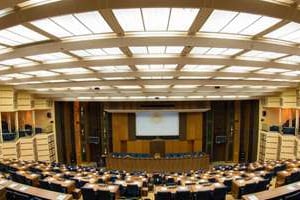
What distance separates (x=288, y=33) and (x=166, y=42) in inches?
119

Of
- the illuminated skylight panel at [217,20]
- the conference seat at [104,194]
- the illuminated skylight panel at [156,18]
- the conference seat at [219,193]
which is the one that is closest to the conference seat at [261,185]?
the conference seat at [219,193]

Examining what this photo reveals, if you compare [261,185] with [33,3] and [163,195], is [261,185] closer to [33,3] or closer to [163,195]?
[163,195]

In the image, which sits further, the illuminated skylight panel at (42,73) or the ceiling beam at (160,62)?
the illuminated skylight panel at (42,73)

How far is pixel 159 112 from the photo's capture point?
24.6 m

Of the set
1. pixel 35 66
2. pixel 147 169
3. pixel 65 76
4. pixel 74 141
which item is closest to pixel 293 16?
pixel 35 66

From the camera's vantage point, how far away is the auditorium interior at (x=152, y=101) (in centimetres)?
450

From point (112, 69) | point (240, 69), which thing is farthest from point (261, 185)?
point (112, 69)

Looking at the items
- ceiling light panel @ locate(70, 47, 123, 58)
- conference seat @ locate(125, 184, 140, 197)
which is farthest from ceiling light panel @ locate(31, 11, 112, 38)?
conference seat @ locate(125, 184, 140, 197)

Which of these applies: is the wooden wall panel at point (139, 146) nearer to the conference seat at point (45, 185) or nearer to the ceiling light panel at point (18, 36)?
the conference seat at point (45, 185)

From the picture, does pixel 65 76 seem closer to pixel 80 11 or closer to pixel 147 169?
pixel 80 11

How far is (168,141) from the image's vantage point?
25.0 metres

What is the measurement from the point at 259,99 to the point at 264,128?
314cm

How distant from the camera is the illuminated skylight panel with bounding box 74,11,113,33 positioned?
438 cm

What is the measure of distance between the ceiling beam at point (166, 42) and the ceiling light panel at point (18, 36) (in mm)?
251
